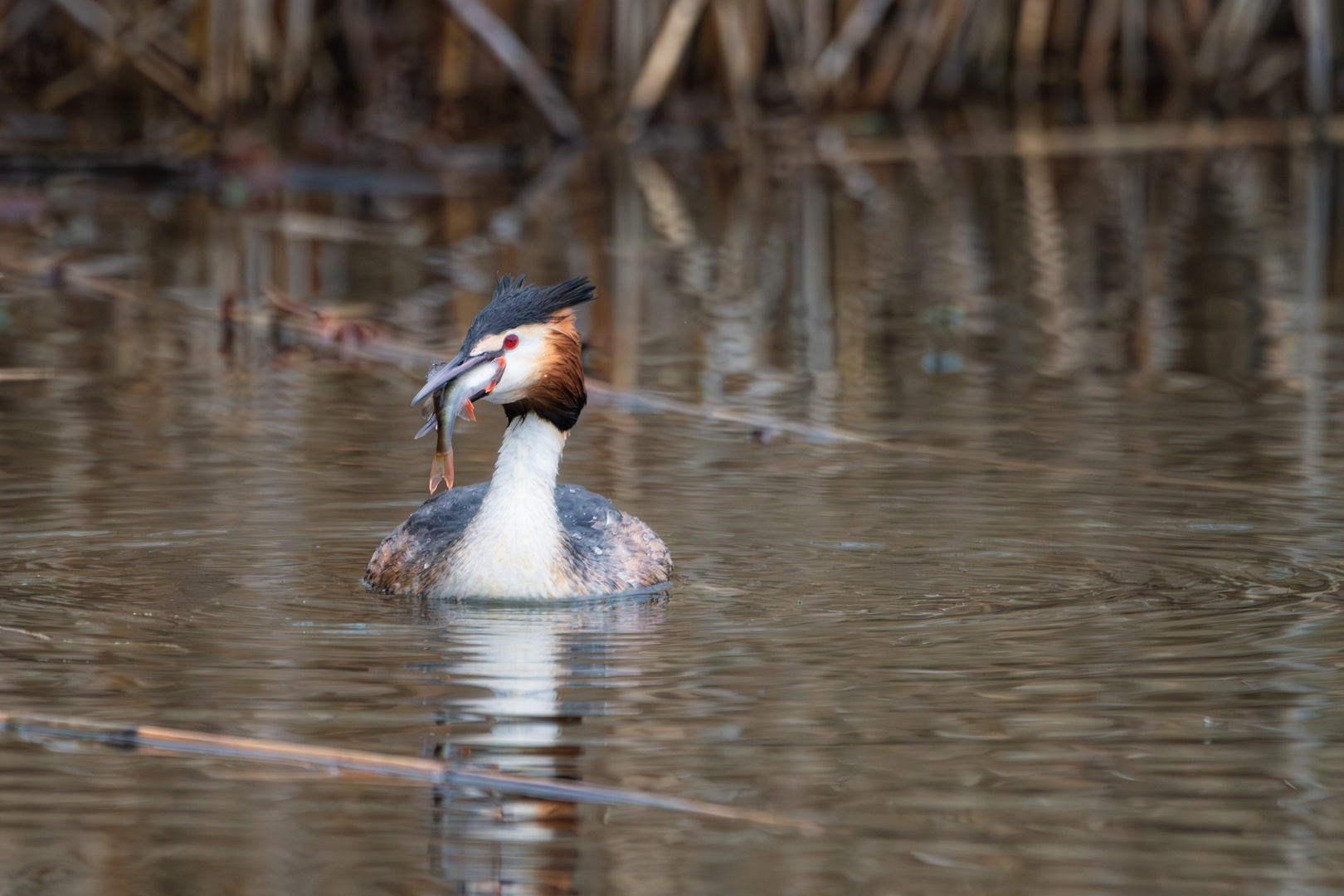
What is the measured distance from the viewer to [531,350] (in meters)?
6.41

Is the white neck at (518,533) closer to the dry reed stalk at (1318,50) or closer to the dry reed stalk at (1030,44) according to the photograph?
the dry reed stalk at (1318,50)

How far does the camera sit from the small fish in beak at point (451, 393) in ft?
20.0

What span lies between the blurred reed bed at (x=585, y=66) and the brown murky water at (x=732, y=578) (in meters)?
3.25

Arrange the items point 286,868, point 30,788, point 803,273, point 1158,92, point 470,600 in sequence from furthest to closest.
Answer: point 1158,92 → point 803,273 → point 470,600 → point 30,788 → point 286,868

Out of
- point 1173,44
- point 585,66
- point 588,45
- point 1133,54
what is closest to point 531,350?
point 588,45

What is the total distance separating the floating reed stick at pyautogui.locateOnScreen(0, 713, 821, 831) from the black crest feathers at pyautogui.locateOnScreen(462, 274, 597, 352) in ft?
→ 5.74

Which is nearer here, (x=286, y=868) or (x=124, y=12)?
(x=286, y=868)

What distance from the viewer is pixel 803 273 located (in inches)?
532

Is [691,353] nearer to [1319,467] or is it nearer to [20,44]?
[1319,467]

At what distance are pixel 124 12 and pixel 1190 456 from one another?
35.1 ft

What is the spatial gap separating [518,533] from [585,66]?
13181mm

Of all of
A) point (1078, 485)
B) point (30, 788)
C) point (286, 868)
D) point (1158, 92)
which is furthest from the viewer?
point (1158, 92)

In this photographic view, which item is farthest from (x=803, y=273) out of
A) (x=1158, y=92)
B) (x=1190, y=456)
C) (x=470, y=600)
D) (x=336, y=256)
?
(x=1158, y=92)

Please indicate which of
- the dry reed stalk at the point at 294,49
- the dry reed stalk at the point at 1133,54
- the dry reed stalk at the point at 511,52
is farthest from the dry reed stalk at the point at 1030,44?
the dry reed stalk at the point at 294,49
